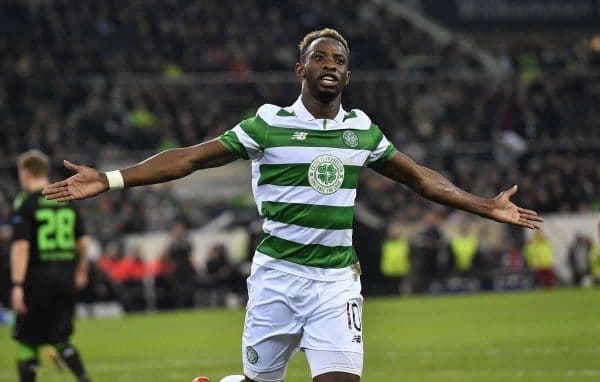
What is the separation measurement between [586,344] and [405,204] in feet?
45.8

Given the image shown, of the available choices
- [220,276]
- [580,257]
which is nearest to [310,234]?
[220,276]

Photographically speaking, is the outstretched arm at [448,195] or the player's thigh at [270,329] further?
the outstretched arm at [448,195]

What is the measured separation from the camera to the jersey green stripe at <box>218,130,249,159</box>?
7.20 meters

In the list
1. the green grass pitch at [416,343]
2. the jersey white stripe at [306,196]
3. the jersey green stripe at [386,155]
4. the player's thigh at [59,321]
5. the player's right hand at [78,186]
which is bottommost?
the green grass pitch at [416,343]

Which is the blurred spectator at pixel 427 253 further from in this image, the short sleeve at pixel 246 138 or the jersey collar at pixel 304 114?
the short sleeve at pixel 246 138

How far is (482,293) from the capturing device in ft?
97.0

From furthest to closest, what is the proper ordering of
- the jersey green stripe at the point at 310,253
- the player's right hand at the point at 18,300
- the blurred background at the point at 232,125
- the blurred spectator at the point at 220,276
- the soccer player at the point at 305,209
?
the blurred background at the point at 232,125 → the blurred spectator at the point at 220,276 → the player's right hand at the point at 18,300 → the jersey green stripe at the point at 310,253 → the soccer player at the point at 305,209

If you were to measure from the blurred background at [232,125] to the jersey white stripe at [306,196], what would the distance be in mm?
19170

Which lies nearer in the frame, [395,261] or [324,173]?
[324,173]

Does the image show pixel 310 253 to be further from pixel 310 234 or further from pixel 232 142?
pixel 232 142

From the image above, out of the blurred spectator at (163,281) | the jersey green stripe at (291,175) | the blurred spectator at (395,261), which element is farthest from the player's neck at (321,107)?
the blurred spectator at (395,261)

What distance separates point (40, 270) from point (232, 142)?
5650 millimetres

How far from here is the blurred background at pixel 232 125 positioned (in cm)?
2769

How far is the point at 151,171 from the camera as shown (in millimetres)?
7051
